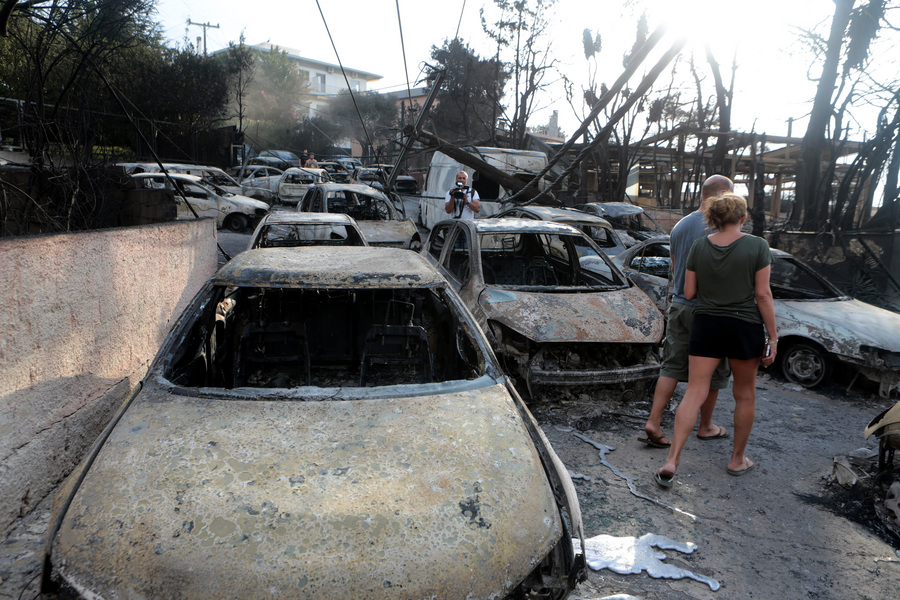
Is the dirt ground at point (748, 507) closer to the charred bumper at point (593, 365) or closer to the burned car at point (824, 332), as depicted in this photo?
the charred bumper at point (593, 365)

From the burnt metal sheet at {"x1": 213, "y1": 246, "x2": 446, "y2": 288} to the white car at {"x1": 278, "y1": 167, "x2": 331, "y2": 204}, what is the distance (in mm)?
14908

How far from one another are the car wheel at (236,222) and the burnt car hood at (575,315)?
1064cm

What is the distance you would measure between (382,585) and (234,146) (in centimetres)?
2569

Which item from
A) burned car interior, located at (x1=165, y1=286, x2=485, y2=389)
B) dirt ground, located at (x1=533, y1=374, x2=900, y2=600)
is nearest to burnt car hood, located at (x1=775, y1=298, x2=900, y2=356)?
dirt ground, located at (x1=533, y1=374, x2=900, y2=600)

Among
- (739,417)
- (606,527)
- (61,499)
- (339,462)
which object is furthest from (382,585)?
(739,417)

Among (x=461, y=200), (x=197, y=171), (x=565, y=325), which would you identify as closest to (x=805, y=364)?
(x=565, y=325)

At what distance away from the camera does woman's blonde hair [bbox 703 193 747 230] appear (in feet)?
10.6

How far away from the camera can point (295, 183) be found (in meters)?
17.8

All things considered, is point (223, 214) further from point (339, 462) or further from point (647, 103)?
point (647, 103)

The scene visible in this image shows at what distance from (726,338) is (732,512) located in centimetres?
97

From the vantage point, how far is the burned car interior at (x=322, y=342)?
3008 mm

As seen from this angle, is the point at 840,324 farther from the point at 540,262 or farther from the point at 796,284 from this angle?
the point at 540,262

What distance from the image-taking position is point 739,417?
346 cm

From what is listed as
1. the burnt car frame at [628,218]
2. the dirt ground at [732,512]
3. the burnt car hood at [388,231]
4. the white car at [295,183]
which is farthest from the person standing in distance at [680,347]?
the white car at [295,183]
